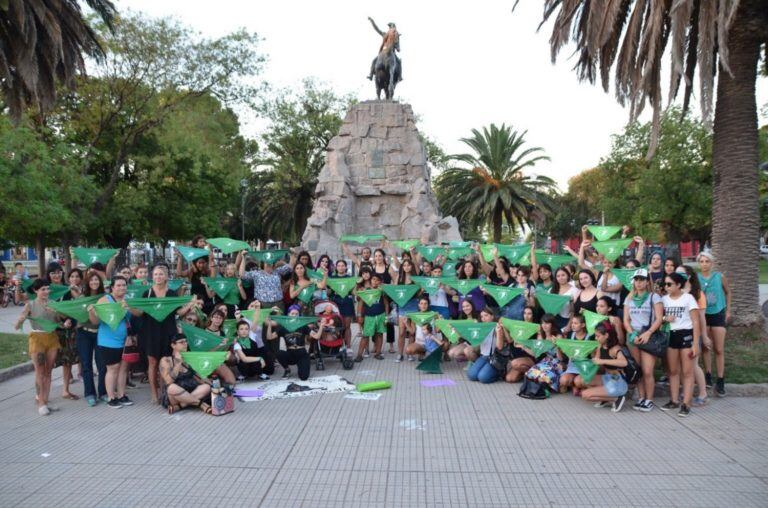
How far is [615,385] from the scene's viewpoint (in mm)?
6977

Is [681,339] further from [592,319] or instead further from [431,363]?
[431,363]

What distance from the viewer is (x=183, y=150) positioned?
27.4 metres

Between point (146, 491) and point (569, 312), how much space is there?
19.9 ft

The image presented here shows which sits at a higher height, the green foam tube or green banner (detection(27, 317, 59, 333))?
green banner (detection(27, 317, 59, 333))

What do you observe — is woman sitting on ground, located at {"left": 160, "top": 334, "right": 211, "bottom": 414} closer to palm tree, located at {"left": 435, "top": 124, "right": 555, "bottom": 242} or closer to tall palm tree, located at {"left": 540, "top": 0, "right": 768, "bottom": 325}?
tall palm tree, located at {"left": 540, "top": 0, "right": 768, "bottom": 325}

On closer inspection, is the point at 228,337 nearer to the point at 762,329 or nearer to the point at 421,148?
the point at 762,329

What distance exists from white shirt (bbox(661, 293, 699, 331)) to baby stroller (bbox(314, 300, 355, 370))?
4.91 meters

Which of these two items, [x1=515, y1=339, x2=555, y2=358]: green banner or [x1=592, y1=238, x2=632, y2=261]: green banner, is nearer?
[x1=515, y1=339, x2=555, y2=358]: green banner

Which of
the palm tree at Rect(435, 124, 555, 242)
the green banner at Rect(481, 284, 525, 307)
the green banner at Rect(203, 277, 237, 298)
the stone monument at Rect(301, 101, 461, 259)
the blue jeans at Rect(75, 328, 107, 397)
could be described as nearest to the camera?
the blue jeans at Rect(75, 328, 107, 397)

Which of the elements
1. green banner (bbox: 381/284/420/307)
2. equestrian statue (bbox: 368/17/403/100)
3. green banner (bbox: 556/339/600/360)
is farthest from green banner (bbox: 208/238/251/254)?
equestrian statue (bbox: 368/17/403/100)

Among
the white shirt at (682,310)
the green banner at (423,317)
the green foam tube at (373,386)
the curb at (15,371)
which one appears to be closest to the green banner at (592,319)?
the white shirt at (682,310)

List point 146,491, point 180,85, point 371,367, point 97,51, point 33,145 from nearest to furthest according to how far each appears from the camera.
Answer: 1. point 146,491
2. point 371,367
3. point 97,51
4. point 33,145
5. point 180,85

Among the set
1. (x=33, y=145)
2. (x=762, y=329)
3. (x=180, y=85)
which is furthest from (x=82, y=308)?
(x=180, y=85)

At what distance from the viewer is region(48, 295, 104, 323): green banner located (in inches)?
285
